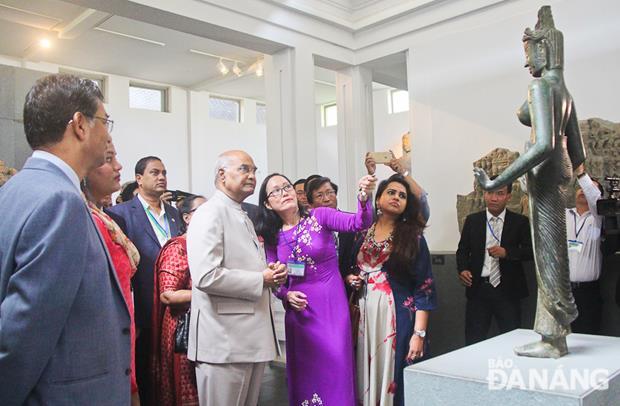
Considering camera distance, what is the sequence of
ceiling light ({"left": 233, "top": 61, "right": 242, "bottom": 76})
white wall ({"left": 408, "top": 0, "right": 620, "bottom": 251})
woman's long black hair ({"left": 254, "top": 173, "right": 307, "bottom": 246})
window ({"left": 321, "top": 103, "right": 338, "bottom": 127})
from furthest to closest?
window ({"left": 321, "top": 103, "right": 338, "bottom": 127})
ceiling light ({"left": 233, "top": 61, "right": 242, "bottom": 76})
white wall ({"left": 408, "top": 0, "right": 620, "bottom": 251})
woman's long black hair ({"left": 254, "top": 173, "right": 307, "bottom": 246})

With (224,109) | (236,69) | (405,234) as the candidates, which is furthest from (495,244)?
(224,109)

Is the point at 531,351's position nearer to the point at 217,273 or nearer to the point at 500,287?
the point at 217,273

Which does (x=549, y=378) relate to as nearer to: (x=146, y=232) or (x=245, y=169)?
(x=245, y=169)

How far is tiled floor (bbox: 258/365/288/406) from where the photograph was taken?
3.80 m

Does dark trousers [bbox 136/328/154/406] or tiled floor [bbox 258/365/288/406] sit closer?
dark trousers [bbox 136/328/154/406]

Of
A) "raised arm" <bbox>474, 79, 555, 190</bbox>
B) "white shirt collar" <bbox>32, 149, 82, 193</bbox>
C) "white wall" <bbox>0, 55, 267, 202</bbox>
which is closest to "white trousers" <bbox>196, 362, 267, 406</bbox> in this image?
"white shirt collar" <bbox>32, 149, 82, 193</bbox>

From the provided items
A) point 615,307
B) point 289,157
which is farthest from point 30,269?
point 289,157

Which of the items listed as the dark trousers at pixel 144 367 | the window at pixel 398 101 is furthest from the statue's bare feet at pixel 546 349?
the window at pixel 398 101

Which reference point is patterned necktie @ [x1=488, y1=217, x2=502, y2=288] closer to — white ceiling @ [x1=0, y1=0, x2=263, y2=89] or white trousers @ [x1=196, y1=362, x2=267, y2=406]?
white trousers @ [x1=196, y1=362, x2=267, y2=406]

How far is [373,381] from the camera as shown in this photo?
2662 mm

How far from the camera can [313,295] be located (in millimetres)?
2613

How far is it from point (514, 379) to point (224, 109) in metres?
10.3

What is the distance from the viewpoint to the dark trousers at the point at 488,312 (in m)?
3.49

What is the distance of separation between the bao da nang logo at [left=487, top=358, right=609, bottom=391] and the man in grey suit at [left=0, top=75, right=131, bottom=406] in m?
1.04
